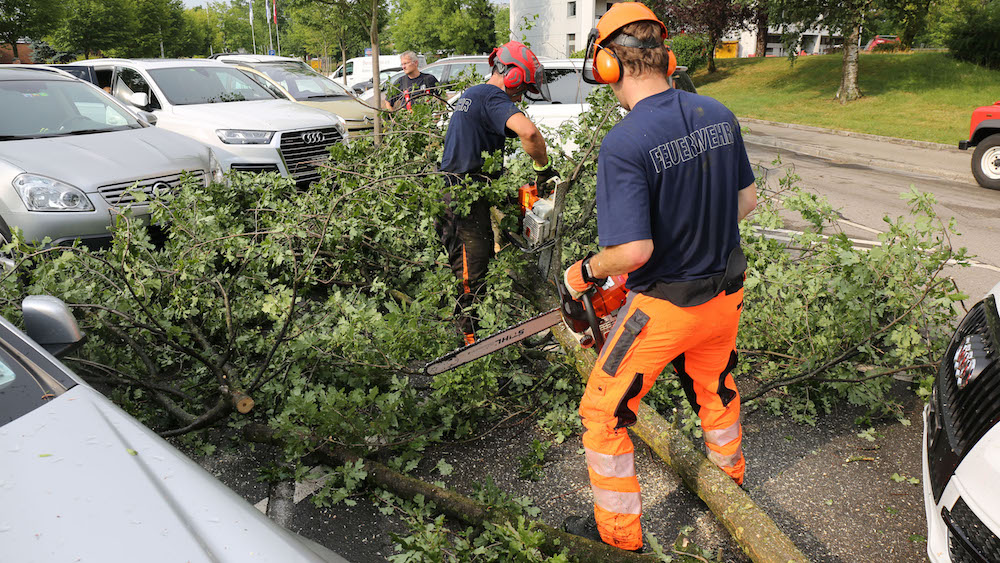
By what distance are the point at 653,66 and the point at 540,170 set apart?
54.6 inches

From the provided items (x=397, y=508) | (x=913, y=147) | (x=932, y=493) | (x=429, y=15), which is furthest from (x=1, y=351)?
(x=429, y=15)

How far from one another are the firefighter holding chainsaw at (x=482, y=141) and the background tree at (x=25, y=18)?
28950 millimetres

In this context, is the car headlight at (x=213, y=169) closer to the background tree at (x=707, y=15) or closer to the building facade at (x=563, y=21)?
the background tree at (x=707, y=15)

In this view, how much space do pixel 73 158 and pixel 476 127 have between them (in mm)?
3642

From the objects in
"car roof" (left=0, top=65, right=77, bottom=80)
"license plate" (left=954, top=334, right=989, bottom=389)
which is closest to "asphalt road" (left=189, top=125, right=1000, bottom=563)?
"license plate" (left=954, top=334, right=989, bottom=389)

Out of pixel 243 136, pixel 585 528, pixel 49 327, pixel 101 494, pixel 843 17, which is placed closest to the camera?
pixel 101 494

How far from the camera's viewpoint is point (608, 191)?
222 cm

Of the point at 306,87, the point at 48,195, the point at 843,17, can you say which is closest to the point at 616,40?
the point at 48,195

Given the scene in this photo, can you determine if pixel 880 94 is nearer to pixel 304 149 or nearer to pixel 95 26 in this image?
pixel 304 149

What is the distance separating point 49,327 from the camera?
7.36ft

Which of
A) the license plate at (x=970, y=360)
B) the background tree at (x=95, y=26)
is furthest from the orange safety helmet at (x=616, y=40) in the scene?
the background tree at (x=95, y=26)

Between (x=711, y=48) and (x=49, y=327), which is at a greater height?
(x=711, y=48)

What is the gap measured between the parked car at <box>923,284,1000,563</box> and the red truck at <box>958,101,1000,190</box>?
8873 mm

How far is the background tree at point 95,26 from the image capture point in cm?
3444
